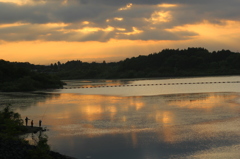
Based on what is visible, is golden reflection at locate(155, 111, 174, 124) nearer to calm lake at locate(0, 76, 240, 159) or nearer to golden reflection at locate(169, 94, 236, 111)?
calm lake at locate(0, 76, 240, 159)

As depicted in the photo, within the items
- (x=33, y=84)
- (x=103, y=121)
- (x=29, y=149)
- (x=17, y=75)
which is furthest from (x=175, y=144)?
(x=17, y=75)

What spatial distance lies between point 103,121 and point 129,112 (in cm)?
792

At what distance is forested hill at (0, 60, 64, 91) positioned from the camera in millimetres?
103438

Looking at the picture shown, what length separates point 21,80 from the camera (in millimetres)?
107500

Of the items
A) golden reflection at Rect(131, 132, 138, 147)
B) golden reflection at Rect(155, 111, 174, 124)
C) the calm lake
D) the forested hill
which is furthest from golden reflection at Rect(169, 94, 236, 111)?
the forested hill

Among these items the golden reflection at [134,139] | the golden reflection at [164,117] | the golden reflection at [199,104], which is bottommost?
the golden reflection at [134,139]

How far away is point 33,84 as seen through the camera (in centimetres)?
10875

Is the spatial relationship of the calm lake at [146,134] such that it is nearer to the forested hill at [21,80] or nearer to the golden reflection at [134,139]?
the golden reflection at [134,139]

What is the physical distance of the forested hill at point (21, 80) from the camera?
10344 cm

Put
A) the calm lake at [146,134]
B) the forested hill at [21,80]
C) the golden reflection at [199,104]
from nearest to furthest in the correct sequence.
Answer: the calm lake at [146,134] → the golden reflection at [199,104] → the forested hill at [21,80]

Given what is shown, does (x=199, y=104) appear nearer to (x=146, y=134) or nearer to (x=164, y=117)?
(x=164, y=117)

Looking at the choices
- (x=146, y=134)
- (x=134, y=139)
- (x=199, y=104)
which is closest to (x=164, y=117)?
(x=146, y=134)

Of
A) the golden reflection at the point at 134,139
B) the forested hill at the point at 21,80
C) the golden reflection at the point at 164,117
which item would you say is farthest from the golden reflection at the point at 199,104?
the forested hill at the point at 21,80

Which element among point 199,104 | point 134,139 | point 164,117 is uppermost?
point 199,104
